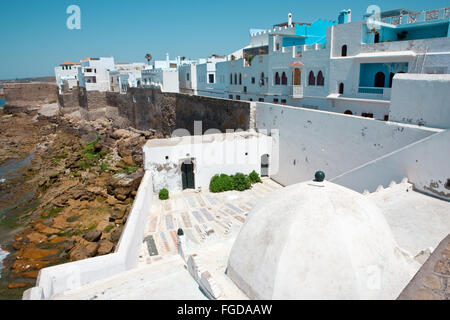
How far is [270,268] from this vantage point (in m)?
4.27

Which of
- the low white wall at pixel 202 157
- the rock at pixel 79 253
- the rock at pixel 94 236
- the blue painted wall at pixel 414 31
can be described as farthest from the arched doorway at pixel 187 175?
the blue painted wall at pixel 414 31

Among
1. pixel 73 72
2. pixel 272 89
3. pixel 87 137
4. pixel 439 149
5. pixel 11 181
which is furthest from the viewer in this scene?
pixel 73 72

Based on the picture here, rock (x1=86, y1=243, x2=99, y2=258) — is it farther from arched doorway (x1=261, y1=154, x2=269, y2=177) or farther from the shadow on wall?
the shadow on wall

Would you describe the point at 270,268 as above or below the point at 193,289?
above

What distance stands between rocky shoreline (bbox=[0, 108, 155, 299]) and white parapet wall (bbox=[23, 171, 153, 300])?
9.33ft

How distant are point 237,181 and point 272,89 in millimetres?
8116

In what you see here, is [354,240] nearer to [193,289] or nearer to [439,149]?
[193,289]

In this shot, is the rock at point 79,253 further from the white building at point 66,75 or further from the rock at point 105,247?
the white building at point 66,75

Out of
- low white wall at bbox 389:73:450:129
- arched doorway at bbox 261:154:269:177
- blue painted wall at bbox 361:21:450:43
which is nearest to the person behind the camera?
low white wall at bbox 389:73:450:129

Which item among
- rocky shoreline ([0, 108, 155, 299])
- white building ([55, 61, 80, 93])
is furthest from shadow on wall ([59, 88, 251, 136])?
white building ([55, 61, 80, 93])

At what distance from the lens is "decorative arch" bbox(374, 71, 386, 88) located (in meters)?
13.0

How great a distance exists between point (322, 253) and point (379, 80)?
11.7 m

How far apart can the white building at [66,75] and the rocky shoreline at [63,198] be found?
14331mm
